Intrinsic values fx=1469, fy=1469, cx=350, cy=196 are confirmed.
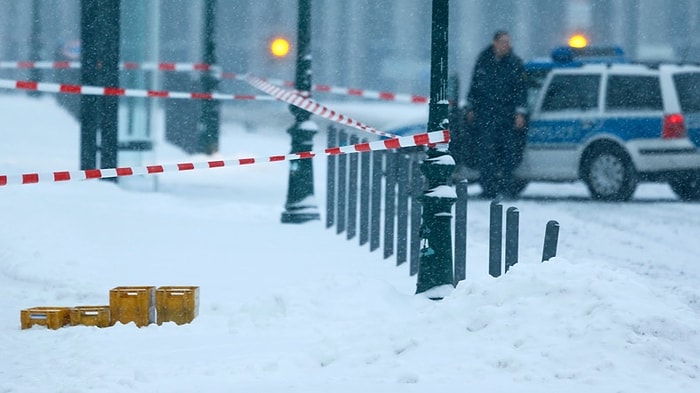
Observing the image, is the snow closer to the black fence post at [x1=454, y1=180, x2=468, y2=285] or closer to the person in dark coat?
the black fence post at [x1=454, y1=180, x2=468, y2=285]

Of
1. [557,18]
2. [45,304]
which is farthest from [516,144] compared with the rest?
[557,18]

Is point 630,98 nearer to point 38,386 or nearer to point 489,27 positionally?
point 38,386

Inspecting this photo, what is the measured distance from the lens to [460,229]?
9258 millimetres

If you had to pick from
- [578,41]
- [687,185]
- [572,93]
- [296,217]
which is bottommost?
[296,217]

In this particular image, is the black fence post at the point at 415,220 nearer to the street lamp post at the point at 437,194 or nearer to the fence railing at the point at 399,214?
the fence railing at the point at 399,214

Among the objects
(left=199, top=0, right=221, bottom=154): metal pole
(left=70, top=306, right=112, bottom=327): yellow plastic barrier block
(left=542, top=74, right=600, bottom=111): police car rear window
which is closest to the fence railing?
(left=70, top=306, right=112, bottom=327): yellow plastic barrier block

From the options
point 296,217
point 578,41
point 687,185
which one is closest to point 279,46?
point 578,41

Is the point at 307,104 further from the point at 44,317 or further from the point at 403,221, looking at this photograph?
the point at 44,317

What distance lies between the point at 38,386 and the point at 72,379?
0.16 meters

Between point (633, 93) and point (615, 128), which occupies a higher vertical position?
point (633, 93)

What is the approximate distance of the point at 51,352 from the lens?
290 inches

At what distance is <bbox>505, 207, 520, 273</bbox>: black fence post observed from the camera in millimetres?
8188

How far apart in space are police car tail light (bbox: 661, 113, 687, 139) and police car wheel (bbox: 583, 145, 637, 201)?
0.55m

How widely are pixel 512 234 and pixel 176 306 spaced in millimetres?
1936
